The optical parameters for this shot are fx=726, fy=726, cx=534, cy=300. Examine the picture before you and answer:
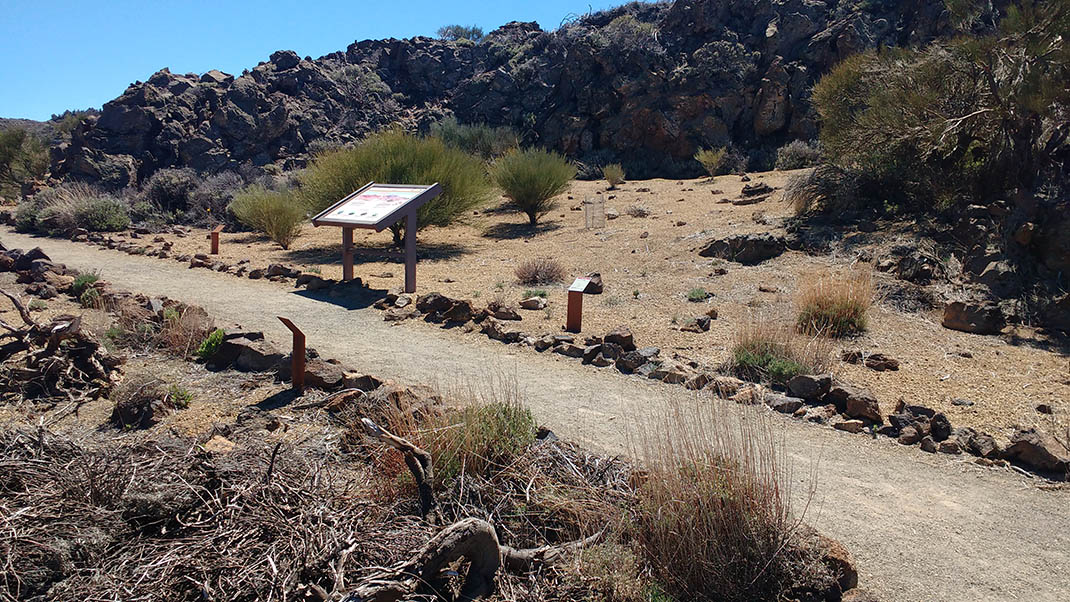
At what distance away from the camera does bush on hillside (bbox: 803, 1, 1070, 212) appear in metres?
10.7

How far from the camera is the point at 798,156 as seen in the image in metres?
22.5

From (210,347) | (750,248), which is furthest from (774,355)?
(750,248)

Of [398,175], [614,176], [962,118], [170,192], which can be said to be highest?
[962,118]

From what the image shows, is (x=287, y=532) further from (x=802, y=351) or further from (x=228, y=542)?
(x=802, y=351)

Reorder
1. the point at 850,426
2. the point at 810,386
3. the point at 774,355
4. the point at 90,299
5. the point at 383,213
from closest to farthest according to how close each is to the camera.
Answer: the point at 850,426, the point at 810,386, the point at 774,355, the point at 90,299, the point at 383,213

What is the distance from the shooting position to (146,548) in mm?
3119

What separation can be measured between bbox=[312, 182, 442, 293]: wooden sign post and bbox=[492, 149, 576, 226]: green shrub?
7.02m

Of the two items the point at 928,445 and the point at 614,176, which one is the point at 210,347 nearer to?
the point at 928,445

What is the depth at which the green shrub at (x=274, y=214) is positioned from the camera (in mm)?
16234

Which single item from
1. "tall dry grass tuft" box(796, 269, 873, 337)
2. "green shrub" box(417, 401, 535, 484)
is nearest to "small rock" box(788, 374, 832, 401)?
"tall dry grass tuft" box(796, 269, 873, 337)

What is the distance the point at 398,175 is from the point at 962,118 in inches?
414

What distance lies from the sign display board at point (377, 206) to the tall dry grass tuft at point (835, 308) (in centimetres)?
548

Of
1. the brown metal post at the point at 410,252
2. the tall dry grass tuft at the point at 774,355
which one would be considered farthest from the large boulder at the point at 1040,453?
the brown metal post at the point at 410,252

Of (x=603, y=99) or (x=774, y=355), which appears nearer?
(x=774, y=355)
